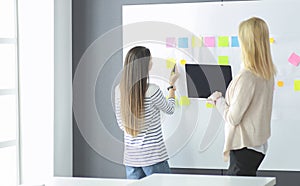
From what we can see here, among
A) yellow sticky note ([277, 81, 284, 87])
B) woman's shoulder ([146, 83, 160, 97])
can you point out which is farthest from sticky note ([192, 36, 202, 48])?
woman's shoulder ([146, 83, 160, 97])

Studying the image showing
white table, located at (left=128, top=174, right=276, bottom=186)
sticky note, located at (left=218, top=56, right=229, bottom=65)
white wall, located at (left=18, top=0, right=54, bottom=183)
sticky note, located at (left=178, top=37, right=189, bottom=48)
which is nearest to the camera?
white table, located at (left=128, top=174, right=276, bottom=186)

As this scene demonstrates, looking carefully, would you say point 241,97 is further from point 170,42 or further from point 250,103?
point 170,42

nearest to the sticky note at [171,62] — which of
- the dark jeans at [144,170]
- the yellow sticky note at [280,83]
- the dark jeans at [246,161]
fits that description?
the yellow sticky note at [280,83]

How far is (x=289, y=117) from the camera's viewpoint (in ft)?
→ 14.9

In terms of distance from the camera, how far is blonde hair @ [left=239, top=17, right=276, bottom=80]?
3541 millimetres

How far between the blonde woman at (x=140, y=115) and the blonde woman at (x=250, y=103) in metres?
0.48

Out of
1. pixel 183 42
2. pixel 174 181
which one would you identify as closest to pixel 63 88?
pixel 183 42

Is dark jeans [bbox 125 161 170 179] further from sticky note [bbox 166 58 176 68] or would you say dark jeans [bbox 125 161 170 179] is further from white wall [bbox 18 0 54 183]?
white wall [bbox 18 0 54 183]

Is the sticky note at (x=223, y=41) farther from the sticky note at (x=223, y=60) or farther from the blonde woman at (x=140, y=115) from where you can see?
the blonde woman at (x=140, y=115)

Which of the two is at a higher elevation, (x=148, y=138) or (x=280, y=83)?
(x=280, y=83)

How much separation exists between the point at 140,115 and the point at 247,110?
65cm

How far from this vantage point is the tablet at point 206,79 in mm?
4430

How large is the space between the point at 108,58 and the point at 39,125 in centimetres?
74

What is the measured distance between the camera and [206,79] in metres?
4.41
